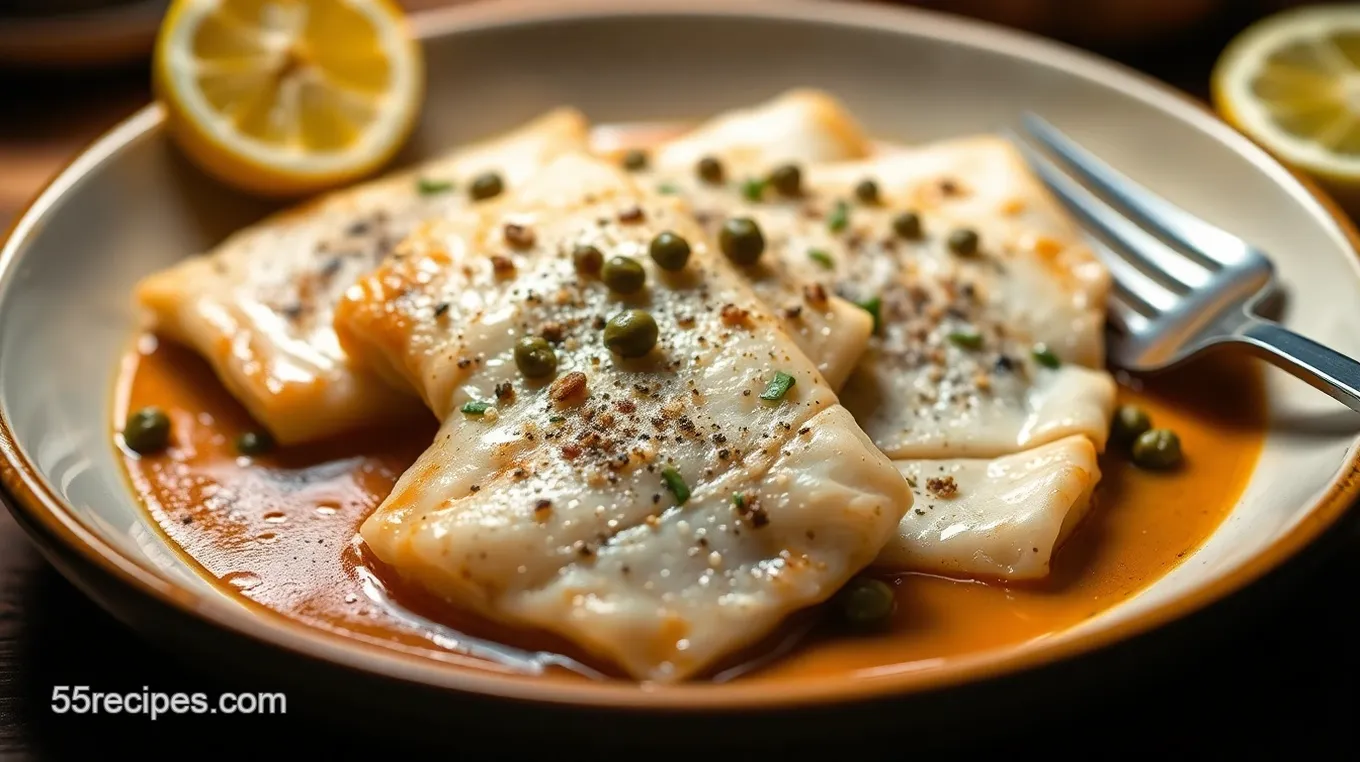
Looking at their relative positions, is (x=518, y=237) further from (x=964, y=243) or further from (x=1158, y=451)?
(x=1158, y=451)

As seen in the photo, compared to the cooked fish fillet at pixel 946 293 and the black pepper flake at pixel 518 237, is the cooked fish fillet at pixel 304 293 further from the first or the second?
the cooked fish fillet at pixel 946 293

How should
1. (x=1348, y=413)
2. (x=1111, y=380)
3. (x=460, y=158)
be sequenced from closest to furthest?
(x=1348, y=413) < (x=1111, y=380) < (x=460, y=158)

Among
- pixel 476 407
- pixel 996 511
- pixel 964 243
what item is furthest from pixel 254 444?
pixel 964 243

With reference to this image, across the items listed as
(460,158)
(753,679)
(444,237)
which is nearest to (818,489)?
(753,679)

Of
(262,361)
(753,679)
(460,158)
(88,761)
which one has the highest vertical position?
(460,158)

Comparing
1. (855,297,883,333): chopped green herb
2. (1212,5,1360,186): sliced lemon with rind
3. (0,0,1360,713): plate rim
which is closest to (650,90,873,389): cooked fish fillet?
(855,297,883,333): chopped green herb

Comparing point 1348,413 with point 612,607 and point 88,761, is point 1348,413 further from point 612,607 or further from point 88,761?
point 88,761
